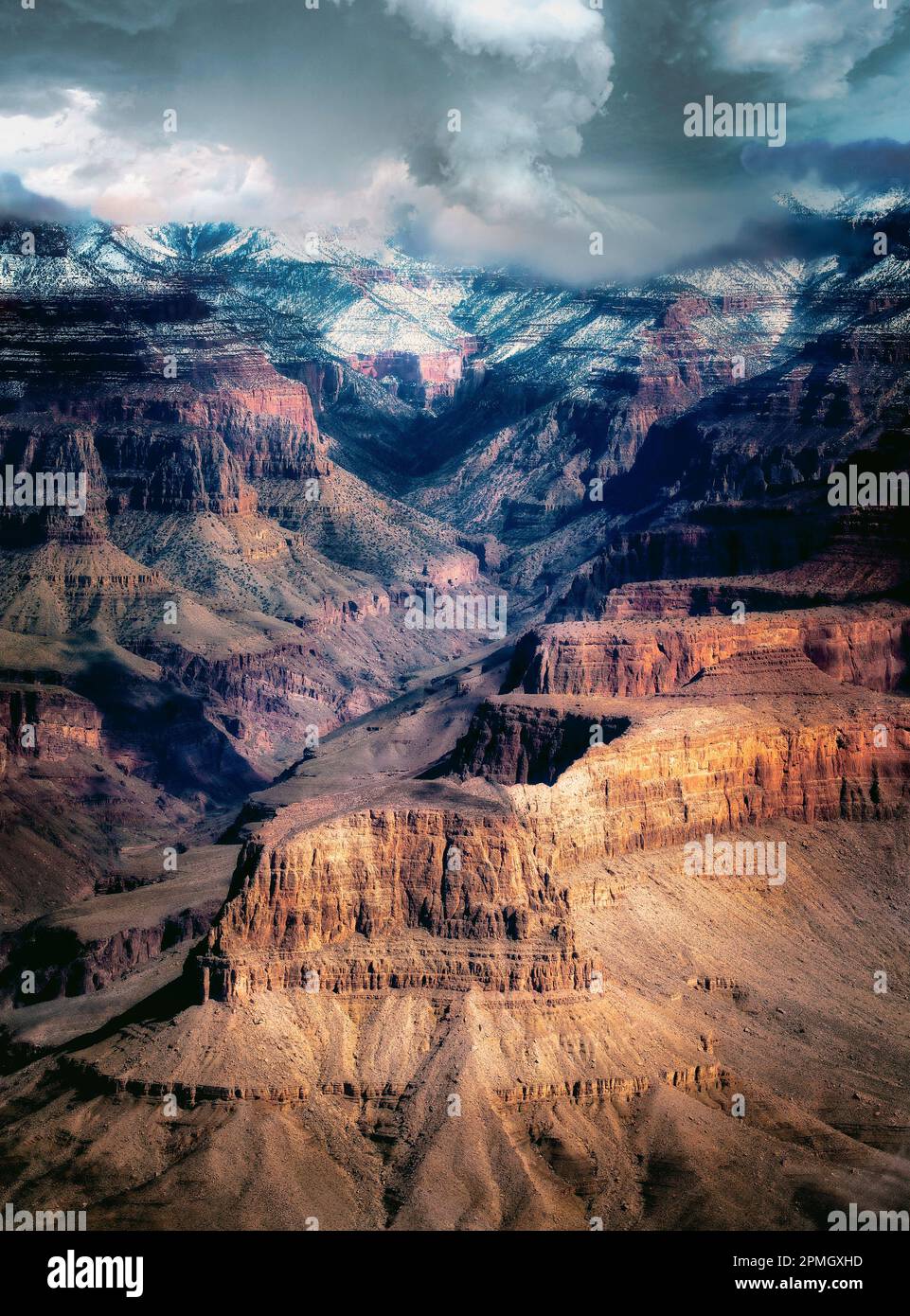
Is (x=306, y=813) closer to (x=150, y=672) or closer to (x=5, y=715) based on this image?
(x=5, y=715)

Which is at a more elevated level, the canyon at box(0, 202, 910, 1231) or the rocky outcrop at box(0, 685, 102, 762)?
the rocky outcrop at box(0, 685, 102, 762)

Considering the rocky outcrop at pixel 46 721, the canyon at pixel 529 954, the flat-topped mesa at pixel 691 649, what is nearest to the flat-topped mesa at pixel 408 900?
the canyon at pixel 529 954

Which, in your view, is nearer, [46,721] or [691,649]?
[691,649]

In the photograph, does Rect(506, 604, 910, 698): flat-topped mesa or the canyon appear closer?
the canyon

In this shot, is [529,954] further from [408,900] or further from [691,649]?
[691,649]

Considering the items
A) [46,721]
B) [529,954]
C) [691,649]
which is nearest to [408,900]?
[529,954]

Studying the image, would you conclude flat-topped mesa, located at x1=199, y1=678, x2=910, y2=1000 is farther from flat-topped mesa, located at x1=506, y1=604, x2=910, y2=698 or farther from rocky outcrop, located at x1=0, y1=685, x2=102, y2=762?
rocky outcrop, located at x1=0, y1=685, x2=102, y2=762

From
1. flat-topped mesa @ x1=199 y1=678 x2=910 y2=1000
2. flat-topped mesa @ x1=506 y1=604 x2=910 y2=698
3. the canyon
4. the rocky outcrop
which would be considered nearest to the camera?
the canyon

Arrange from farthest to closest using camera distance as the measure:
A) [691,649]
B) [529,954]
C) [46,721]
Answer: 1. [46,721]
2. [691,649]
3. [529,954]

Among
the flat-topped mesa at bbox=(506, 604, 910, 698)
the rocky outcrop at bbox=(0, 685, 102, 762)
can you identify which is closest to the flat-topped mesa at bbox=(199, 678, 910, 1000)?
the flat-topped mesa at bbox=(506, 604, 910, 698)

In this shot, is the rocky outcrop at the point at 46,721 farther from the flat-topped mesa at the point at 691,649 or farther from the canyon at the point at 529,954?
the flat-topped mesa at the point at 691,649
